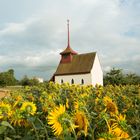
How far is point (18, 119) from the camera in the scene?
1646 millimetres

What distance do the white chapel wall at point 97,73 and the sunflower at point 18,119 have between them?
58037 mm

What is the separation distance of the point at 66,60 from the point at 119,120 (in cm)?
6327

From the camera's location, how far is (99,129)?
Answer: 64.8 inches

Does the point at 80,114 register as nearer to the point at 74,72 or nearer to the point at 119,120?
the point at 119,120

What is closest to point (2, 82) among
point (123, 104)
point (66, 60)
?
point (66, 60)

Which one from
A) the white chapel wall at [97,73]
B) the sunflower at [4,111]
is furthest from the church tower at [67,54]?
the sunflower at [4,111]

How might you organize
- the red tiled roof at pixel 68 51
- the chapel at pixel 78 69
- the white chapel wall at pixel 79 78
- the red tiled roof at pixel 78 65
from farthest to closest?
the red tiled roof at pixel 68 51
the red tiled roof at pixel 78 65
the chapel at pixel 78 69
the white chapel wall at pixel 79 78

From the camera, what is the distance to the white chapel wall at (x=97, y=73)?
60.1 metres

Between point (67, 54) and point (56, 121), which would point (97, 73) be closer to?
point (67, 54)

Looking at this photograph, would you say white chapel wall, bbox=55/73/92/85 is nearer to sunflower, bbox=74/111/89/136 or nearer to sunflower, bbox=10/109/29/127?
sunflower, bbox=10/109/29/127

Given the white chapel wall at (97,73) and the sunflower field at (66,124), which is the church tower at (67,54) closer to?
the white chapel wall at (97,73)

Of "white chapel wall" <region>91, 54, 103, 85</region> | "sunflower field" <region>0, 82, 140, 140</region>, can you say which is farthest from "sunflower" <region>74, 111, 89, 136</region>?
"white chapel wall" <region>91, 54, 103, 85</region>

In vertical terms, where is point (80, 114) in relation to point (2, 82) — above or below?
below

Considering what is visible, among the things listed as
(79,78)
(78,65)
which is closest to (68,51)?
(78,65)
